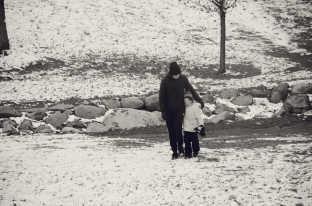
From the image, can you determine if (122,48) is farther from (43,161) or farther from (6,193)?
(6,193)

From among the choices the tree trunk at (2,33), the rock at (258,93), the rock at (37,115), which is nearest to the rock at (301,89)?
the rock at (258,93)

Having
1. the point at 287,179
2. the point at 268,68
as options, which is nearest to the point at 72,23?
the point at 268,68

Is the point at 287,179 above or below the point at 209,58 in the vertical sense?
below

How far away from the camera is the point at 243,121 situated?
1204 centimetres

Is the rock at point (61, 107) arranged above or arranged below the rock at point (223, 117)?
above

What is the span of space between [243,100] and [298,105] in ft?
8.45

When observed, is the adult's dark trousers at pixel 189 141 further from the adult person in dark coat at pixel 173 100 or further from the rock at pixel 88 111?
the rock at pixel 88 111

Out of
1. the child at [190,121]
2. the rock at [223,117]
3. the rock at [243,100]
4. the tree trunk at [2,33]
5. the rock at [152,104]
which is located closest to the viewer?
the child at [190,121]

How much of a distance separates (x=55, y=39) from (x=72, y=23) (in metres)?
3.05

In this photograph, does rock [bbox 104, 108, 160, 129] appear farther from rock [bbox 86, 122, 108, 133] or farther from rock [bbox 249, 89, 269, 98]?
rock [bbox 249, 89, 269, 98]

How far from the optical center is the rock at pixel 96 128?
1128cm

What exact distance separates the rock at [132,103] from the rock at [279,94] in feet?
19.6

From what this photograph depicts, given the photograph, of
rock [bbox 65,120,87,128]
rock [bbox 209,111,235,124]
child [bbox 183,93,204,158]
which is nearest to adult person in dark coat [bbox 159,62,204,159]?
child [bbox 183,93,204,158]

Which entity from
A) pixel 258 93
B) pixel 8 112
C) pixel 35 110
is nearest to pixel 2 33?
pixel 35 110
